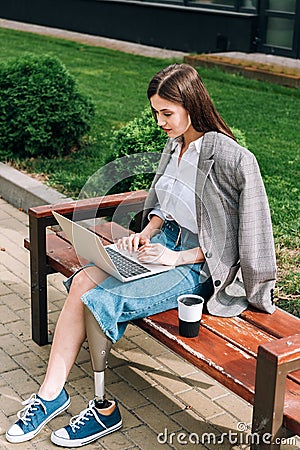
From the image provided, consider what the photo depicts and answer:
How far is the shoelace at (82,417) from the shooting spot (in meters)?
3.42

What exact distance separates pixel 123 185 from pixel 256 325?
2.16 meters

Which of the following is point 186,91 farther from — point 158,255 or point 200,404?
point 200,404

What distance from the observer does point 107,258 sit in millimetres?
3334

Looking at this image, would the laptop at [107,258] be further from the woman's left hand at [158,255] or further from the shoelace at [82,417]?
the shoelace at [82,417]

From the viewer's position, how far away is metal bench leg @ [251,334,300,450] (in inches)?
104

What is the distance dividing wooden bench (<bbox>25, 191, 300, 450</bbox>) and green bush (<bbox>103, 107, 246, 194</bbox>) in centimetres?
56

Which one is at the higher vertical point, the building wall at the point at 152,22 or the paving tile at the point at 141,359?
the building wall at the point at 152,22

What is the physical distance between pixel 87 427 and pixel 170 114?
1.40 metres

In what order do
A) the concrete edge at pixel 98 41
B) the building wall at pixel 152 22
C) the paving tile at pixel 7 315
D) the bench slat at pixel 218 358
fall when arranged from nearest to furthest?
the bench slat at pixel 218 358, the paving tile at pixel 7 315, the building wall at pixel 152 22, the concrete edge at pixel 98 41

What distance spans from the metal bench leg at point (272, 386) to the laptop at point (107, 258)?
0.88 metres

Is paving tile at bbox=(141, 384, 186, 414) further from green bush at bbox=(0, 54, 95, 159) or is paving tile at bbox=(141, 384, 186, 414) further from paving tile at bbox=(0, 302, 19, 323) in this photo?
green bush at bbox=(0, 54, 95, 159)

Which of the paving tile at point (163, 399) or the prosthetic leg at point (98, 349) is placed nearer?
the prosthetic leg at point (98, 349)

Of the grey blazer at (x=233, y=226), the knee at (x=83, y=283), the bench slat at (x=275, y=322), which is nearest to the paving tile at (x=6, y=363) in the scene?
the knee at (x=83, y=283)

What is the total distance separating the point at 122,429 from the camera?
3520 millimetres
